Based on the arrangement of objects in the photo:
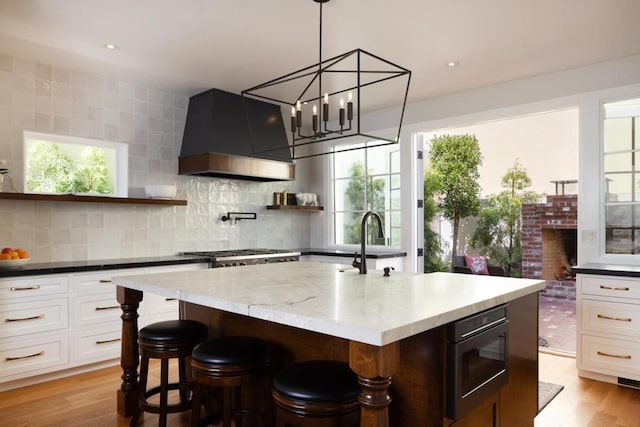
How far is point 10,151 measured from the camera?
3523 mm

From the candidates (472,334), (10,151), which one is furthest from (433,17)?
(10,151)

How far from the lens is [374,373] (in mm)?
1337

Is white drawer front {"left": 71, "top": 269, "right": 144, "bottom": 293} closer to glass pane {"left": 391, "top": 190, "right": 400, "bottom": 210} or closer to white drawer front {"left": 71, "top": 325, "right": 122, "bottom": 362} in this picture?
white drawer front {"left": 71, "top": 325, "right": 122, "bottom": 362}

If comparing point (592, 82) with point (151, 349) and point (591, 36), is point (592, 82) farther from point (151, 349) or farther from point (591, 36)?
point (151, 349)

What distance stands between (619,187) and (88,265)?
4405mm

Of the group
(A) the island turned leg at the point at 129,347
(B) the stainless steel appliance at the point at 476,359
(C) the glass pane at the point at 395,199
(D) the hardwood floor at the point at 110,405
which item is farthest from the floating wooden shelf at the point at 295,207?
(B) the stainless steel appliance at the point at 476,359

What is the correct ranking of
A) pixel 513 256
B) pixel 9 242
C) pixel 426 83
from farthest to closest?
pixel 513 256, pixel 426 83, pixel 9 242

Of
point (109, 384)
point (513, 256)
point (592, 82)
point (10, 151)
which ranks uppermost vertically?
point (592, 82)

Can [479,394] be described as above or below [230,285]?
below

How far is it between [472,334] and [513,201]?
21.7ft

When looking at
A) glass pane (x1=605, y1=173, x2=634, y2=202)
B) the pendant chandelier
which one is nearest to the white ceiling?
the pendant chandelier

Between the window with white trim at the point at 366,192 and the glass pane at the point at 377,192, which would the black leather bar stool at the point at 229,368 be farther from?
the glass pane at the point at 377,192

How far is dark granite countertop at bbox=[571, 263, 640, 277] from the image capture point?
315 cm

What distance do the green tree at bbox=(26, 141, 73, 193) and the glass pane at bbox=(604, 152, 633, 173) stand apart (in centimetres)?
472
